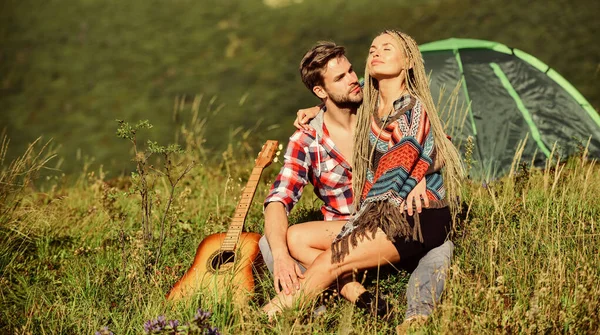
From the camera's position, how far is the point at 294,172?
4109 millimetres

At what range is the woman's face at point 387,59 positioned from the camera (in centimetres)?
375

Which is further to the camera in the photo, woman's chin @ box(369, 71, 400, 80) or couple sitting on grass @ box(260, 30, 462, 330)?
woman's chin @ box(369, 71, 400, 80)

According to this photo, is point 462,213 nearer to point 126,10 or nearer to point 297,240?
point 297,240

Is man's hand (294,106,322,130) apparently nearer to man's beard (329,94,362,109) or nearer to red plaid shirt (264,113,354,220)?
red plaid shirt (264,113,354,220)

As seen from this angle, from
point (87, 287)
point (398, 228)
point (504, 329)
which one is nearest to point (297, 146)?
point (398, 228)

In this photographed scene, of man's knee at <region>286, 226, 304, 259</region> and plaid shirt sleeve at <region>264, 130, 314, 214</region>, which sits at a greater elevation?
plaid shirt sleeve at <region>264, 130, 314, 214</region>

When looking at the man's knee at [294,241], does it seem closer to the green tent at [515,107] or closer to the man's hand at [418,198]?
the man's hand at [418,198]

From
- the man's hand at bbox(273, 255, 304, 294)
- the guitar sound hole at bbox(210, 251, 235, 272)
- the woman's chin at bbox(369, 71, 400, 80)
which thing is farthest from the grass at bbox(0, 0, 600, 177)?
the woman's chin at bbox(369, 71, 400, 80)

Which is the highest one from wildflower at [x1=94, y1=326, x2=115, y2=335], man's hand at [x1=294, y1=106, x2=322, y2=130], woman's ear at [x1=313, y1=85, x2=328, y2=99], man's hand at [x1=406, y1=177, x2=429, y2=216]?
woman's ear at [x1=313, y1=85, x2=328, y2=99]

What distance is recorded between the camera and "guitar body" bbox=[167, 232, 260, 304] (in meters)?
3.62

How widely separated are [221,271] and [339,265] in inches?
26.7

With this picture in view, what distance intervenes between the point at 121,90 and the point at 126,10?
7322mm

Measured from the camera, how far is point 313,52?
4.10 m

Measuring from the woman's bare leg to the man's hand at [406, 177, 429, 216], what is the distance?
0.18 metres
